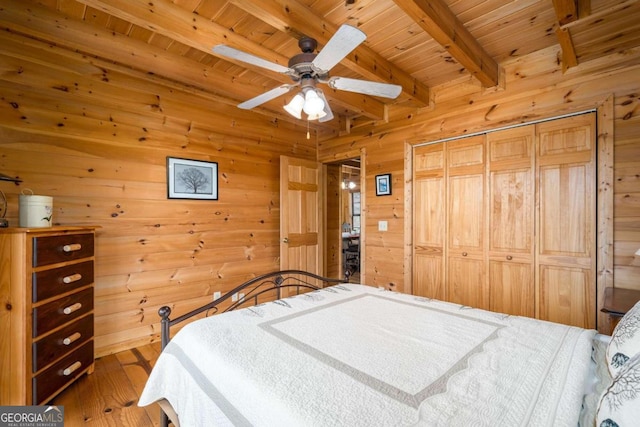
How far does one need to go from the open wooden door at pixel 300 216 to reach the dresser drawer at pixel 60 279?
6.62 feet

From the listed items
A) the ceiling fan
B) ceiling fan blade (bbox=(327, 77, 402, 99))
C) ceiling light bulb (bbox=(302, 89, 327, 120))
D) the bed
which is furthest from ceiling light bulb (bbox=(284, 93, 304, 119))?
the bed

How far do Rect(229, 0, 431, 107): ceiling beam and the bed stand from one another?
1.89m

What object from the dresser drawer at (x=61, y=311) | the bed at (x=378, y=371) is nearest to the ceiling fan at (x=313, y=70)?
the bed at (x=378, y=371)

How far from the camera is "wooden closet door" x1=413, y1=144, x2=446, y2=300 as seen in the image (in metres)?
3.21

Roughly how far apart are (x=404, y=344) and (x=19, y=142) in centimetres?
312

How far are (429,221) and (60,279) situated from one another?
3.35 metres

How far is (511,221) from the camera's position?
8.95 feet

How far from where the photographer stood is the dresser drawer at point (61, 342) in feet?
5.82

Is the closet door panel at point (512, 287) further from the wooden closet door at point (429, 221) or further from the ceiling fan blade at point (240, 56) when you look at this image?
the ceiling fan blade at point (240, 56)

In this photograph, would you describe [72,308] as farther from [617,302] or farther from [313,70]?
[617,302]

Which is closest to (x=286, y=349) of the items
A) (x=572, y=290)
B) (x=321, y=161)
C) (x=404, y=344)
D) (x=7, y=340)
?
(x=404, y=344)

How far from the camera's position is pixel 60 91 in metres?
2.41

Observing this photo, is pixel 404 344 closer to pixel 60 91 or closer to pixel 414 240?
pixel 414 240

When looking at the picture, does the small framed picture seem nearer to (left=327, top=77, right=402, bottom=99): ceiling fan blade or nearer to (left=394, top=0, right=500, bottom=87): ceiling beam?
(left=394, top=0, right=500, bottom=87): ceiling beam
